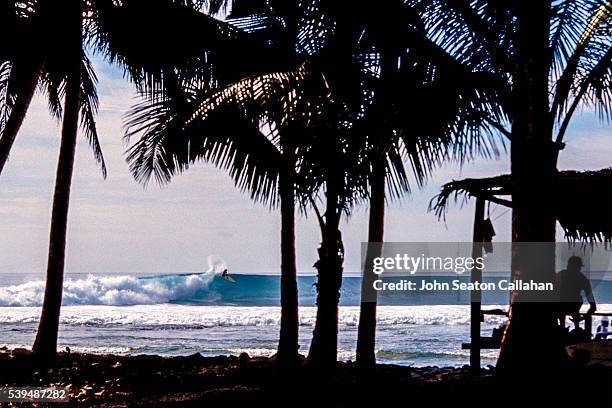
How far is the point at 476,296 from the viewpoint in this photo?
1189 centimetres

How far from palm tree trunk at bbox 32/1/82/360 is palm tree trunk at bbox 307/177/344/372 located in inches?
151

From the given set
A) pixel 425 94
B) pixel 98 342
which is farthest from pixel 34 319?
pixel 425 94

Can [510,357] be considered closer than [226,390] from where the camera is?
Yes

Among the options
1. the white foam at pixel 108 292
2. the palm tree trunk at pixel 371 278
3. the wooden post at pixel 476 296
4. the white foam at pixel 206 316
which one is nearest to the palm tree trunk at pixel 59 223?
the palm tree trunk at pixel 371 278

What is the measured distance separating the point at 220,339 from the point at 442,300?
21.5 metres

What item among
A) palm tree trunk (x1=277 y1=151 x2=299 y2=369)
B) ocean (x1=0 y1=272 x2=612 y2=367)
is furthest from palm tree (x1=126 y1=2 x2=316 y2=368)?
ocean (x1=0 y1=272 x2=612 y2=367)

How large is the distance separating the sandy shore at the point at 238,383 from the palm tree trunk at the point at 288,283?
Result: 36cm

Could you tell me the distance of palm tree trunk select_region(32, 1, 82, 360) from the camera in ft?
39.9

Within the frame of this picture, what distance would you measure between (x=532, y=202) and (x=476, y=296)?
14.2ft

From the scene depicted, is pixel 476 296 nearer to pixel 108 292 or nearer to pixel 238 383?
pixel 238 383

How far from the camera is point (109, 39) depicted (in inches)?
477

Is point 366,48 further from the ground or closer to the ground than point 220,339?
further from the ground

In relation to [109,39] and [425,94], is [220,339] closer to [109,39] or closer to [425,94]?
[109,39]

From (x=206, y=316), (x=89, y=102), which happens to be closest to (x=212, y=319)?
(x=206, y=316)
